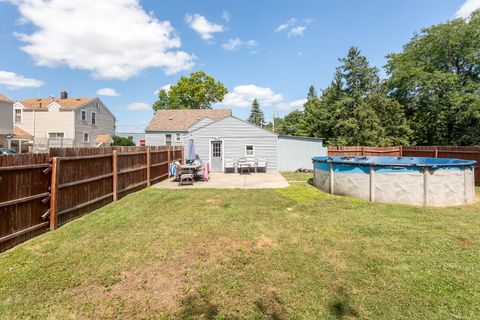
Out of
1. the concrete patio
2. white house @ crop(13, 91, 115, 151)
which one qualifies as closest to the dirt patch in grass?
the concrete patio

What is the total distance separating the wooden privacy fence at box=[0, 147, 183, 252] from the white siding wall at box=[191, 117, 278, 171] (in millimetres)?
8193

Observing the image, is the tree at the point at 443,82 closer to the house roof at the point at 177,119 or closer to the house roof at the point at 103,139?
the house roof at the point at 177,119

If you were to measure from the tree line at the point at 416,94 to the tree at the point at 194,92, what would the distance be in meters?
23.1

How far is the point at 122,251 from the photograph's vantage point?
4.00 m

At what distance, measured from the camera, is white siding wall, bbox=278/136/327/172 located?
16375 mm

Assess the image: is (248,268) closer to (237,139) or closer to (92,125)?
(237,139)

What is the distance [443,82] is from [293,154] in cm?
1407

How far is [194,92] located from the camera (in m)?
43.2

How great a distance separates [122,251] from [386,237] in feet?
15.8

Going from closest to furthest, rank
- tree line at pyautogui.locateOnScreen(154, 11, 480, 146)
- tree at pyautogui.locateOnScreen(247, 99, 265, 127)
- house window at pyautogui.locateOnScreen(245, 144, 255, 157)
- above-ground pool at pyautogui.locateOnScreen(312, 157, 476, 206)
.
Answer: above-ground pool at pyautogui.locateOnScreen(312, 157, 476, 206)
house window at pyautogui.locateOnScreen(245, 144, 255, 157)
tree line at pyautogui.locateOnScreen(154, 11, 480, 146)
tree at pyautogui.locateOnScreen(247, 99, 265, 127)

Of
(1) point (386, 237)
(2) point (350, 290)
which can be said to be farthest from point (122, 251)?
(1) point (386, 237)

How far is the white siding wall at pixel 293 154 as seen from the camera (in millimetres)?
16375

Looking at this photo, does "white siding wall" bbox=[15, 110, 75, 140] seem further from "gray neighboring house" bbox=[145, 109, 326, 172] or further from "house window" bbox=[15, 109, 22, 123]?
"gray neighboring house" bbox=[145, 109, 326, 172]

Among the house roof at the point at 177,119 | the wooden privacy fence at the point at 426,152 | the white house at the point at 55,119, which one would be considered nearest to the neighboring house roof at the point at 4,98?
the white house at the point at 55,119
